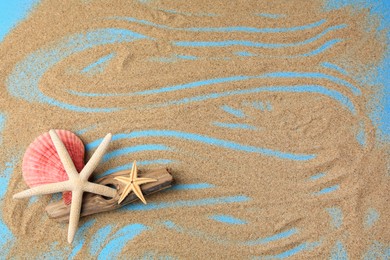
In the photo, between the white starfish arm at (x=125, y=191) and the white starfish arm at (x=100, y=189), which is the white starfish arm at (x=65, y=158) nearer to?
the white starfish arm at (x=100, y=189)

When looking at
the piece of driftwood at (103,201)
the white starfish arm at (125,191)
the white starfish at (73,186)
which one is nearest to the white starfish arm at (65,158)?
the white starfish at (73,186)

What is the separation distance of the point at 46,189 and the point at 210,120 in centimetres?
89

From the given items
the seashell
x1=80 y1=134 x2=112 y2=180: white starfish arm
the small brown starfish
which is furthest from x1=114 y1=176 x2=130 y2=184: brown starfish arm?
the seashell

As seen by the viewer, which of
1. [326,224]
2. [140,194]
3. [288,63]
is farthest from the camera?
[288,63]

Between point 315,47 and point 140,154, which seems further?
point 315,47

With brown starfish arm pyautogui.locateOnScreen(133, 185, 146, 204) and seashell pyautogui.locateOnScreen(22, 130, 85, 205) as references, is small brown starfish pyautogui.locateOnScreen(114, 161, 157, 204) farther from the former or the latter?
seashell pyautogui.locateOnScreen(22, 130, 85, 205)

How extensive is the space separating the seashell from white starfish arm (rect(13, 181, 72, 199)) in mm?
64

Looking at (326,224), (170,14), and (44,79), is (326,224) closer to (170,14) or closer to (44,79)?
(170,14)

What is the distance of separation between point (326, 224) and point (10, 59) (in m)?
1.91

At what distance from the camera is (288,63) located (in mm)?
2107

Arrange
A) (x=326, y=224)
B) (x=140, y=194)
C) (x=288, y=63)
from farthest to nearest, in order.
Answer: (x=288, y=63), (x=326, y=224), (x=140, y=194)

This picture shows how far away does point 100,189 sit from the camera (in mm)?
1833

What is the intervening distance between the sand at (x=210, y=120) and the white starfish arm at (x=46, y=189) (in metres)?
0.15

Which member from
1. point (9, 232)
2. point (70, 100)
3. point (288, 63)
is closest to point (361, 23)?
point (288, 63)
